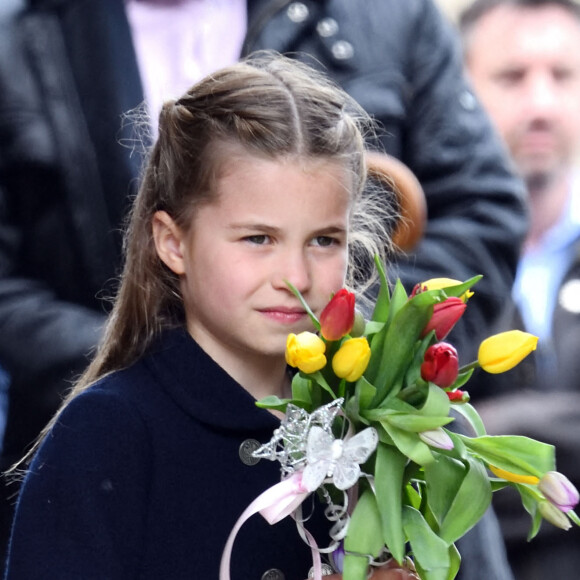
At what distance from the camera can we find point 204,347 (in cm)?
182

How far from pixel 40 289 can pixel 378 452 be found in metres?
1.27

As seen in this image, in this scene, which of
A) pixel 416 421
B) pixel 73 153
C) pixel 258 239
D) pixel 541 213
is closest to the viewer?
pixel 416 421

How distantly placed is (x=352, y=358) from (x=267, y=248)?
0.80ft

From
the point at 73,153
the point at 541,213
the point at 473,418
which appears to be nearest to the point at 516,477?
the point at 473,418

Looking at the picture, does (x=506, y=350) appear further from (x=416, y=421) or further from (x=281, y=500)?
(x=281, y=500)

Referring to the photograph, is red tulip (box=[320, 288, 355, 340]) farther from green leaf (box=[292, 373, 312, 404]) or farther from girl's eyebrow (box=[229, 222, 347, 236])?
girl's eyebrow (box=[229, 222, 347, 236])

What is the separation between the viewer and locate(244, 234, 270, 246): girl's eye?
1.69 metres

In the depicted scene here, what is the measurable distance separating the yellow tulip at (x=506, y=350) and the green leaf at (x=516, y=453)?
8cm

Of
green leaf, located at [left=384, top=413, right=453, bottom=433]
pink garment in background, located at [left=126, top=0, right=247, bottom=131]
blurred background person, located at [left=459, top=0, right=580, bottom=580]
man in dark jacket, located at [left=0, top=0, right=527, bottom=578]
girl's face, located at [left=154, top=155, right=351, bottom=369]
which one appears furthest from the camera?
blurred background person, located at [left=459, top=0, right=580, bottom=580]

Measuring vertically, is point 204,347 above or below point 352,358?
below

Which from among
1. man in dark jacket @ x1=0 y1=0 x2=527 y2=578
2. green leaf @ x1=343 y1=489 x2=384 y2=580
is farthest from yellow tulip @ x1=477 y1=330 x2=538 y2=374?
man in dark jacket @ x1=0 y1=0 x2=527 y2=578

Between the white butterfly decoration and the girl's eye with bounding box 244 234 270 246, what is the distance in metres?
0.28

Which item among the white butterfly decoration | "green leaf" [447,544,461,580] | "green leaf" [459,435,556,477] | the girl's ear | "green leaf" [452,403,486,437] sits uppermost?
the girl's ear

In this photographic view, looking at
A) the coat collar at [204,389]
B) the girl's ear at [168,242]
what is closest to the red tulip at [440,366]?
the coat collar at [204,389]
